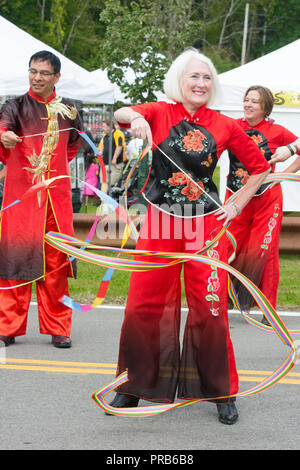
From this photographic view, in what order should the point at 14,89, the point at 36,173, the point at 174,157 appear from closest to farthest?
the point at 174,157 < the point at 36,173 < the point at 14,89

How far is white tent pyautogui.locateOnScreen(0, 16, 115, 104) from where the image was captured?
1085 cm

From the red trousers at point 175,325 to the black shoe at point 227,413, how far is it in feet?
0.25

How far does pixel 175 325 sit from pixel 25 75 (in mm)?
7466

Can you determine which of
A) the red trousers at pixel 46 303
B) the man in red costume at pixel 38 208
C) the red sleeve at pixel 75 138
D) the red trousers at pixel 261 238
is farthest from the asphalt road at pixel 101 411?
the red sleeve at pixel 75 138

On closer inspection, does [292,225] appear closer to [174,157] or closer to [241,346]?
[241,346]

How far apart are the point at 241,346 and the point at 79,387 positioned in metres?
1.60

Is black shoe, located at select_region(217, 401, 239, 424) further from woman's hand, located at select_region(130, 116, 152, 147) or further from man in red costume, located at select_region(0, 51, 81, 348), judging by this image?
man in red costume, located at select_region(0, 51, 81, 348)

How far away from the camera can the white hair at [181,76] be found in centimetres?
397

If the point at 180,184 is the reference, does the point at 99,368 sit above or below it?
below

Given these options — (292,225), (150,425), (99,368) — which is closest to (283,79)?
(292,225)

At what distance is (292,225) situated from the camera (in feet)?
31.1

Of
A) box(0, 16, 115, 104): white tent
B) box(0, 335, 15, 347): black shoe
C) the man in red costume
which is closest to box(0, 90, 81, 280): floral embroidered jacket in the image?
the man in red costume

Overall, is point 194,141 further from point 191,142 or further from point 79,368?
point 79,368

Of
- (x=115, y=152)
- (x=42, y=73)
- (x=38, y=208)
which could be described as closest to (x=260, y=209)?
(x=38, y=208)
